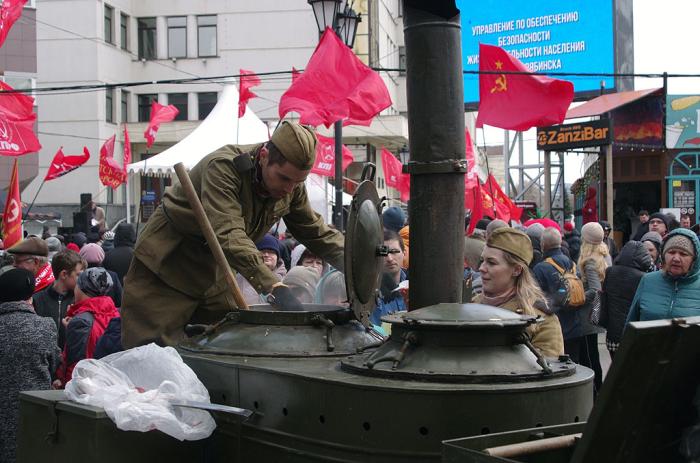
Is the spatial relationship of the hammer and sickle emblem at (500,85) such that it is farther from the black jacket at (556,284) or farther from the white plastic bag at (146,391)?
the white plastic bag at (146,391)

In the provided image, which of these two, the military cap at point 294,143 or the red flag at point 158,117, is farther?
the red flag at point 158,117

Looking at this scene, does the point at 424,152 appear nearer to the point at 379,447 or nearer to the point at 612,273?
the point at 379,447

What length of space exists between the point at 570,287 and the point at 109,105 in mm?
31585

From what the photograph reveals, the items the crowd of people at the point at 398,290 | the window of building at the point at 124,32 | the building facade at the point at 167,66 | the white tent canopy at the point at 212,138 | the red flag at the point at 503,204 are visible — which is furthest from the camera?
the window of building at the point at 124,32

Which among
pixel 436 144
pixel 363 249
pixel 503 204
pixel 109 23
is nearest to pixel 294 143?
pixel 436 144

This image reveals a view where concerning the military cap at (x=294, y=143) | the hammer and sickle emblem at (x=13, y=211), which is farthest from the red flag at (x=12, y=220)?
the military cap at (x=294, y=143)

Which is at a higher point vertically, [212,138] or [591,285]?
[212,138]

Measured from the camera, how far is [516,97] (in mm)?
10805

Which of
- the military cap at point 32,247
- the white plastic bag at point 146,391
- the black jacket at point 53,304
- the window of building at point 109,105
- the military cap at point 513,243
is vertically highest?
the window of building at point 109,105

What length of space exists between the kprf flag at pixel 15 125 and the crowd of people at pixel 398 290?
2.15 metres

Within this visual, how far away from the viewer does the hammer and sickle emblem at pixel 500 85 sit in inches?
434

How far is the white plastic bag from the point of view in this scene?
9.16ft

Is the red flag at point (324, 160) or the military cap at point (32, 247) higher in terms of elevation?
the red flag at point (324, 160)

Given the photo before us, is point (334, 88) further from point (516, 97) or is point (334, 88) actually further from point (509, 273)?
point (509, 273)
